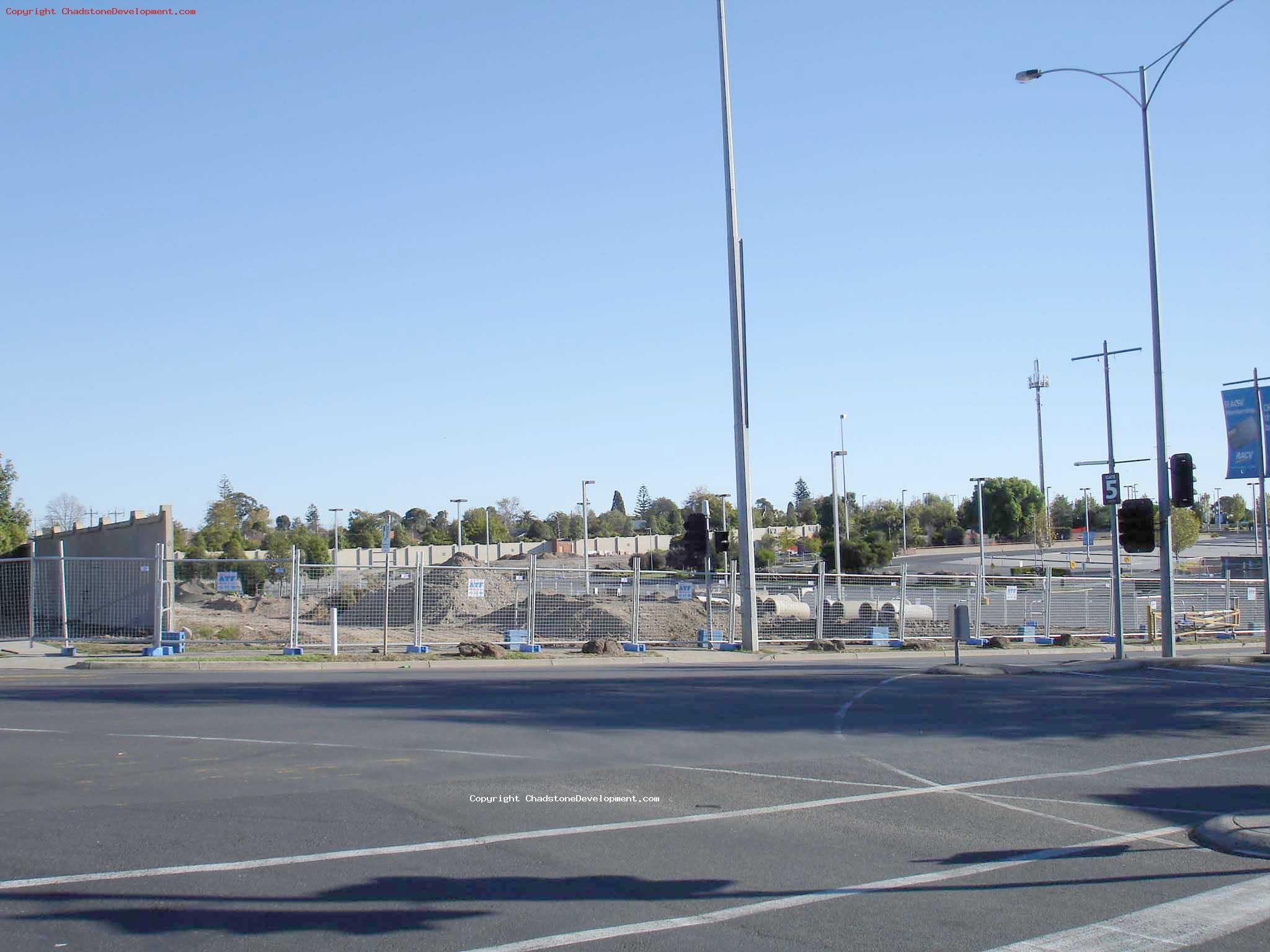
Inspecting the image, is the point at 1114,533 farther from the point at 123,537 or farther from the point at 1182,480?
the point at 123,537

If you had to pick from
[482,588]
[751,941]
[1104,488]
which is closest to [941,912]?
[751,941]

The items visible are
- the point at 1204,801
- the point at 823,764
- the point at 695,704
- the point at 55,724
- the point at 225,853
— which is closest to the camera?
the point at 225,853

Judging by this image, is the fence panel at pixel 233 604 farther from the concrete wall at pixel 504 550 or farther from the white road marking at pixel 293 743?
the concrete wall at pixel 504 550

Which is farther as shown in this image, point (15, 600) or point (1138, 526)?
point (15, 600)

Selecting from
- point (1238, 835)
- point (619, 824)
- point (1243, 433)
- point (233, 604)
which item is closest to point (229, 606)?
point (233, 604)

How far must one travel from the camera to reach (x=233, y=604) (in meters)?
41.8

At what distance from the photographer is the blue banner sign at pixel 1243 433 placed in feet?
87.5

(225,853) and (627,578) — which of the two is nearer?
(225,853)

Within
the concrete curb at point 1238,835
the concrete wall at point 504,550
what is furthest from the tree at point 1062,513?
the concrete curb at point 1238,835

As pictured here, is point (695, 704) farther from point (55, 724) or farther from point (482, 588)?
point (482, 588)

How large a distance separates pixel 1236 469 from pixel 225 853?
26.0m

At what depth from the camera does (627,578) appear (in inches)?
1194

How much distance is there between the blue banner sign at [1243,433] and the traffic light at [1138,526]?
11.4 feet

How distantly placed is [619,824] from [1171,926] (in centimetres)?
384
